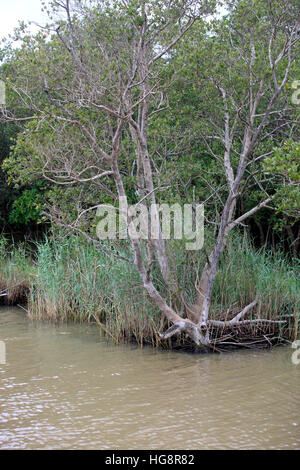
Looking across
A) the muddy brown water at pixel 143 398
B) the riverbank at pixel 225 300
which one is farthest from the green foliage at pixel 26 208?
the muddy brown water at pixel 143 398

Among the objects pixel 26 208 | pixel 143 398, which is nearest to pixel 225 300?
pixel 143 398

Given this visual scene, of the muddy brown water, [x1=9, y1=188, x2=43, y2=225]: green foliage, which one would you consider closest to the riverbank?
the muddy brown water

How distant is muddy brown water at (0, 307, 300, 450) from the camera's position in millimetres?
4379

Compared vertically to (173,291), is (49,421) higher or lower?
lower

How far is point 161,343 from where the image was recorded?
23.8 feet

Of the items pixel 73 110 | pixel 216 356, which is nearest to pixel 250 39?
pixel 73 110

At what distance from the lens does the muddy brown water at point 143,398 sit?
4.38 m

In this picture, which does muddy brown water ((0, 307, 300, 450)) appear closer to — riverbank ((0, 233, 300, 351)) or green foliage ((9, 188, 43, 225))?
riverbank ((0, 233, 300, 351))

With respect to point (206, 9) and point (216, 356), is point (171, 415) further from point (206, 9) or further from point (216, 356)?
point (206, 9)

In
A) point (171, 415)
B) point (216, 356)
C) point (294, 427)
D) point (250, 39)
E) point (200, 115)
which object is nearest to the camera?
point (294, 427)

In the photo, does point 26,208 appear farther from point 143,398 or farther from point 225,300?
point 143,398

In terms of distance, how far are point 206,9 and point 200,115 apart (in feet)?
7.29

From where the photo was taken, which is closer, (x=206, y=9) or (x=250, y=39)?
(x=206, y=9)
